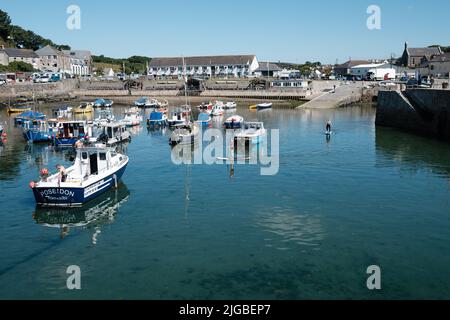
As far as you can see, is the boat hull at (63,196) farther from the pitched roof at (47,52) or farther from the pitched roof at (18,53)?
the pitched roof at (47,52)

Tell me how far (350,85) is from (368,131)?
49.7 m

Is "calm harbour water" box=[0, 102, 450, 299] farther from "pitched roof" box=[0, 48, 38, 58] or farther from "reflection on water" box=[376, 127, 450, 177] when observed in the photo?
"pitched roof" box=[0, 48, 38, 58]

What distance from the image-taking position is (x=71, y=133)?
4694 cm

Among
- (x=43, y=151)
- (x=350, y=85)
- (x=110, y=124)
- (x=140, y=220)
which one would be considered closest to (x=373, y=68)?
(x=350, y=85)

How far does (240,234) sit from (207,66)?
130098 mm

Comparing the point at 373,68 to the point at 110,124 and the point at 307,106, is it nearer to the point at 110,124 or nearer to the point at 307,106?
the point at 307,106

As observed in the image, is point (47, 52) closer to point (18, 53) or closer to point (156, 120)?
point (18, 53)

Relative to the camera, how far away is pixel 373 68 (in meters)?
126

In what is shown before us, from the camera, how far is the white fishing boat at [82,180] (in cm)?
2422

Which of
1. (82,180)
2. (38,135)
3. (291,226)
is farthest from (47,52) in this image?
(291,226)

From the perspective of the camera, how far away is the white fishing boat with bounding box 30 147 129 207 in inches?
953

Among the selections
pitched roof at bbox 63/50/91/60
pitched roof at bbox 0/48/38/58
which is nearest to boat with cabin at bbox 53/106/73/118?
pitched roof at bbox 0/48/38/58
